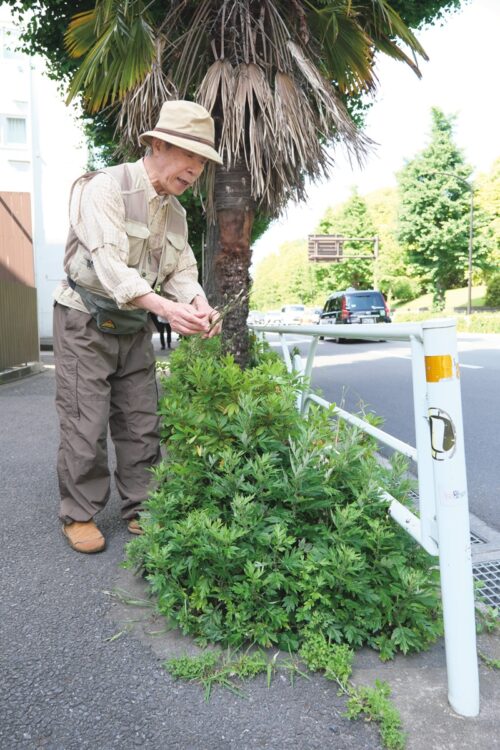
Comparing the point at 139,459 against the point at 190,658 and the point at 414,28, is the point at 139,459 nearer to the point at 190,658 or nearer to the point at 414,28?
the point at 190,658

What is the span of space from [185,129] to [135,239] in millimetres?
504

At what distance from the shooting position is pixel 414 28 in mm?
8852

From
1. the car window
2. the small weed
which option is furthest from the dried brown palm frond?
the car window

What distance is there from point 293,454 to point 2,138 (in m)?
26.4

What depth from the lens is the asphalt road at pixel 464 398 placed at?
4.06 m

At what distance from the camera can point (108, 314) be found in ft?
8.63

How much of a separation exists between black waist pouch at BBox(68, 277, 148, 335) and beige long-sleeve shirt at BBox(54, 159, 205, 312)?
7 cm

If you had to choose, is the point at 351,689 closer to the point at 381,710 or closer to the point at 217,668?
the point at 381,710

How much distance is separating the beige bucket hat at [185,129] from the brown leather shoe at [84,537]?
1.79 metres

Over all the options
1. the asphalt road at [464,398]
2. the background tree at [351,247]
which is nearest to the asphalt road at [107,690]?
the asphalt road at [464,398]

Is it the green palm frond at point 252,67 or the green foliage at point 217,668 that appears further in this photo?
the green palm frond at point 252,67

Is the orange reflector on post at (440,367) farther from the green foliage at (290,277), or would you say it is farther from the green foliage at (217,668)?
the green foliage at (290,277)

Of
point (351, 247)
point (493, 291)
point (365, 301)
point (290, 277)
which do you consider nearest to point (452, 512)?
point (365, 301)

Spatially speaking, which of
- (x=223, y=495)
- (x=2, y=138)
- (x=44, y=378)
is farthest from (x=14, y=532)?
(x=2, y=138)
